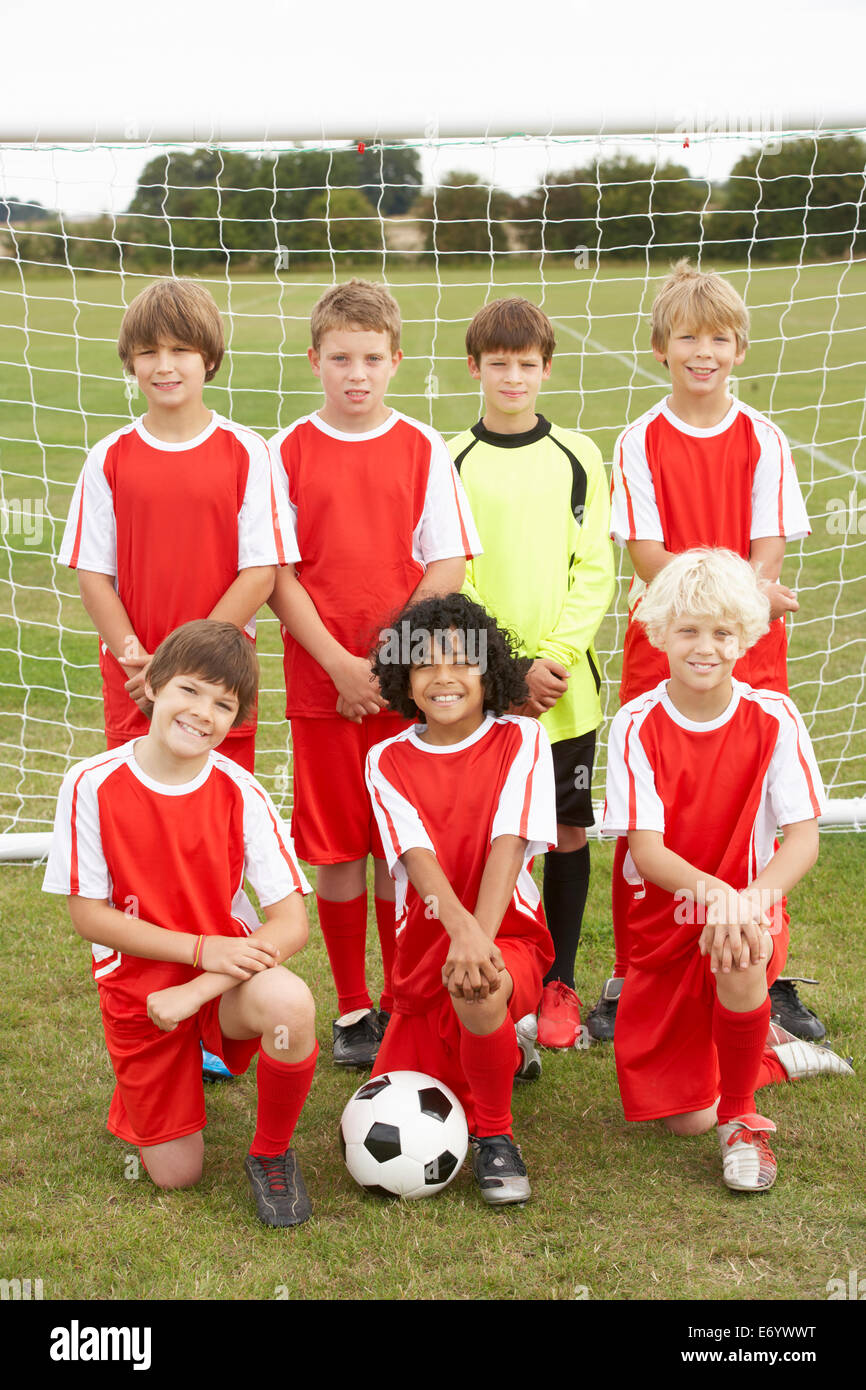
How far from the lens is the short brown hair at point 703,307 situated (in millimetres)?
3129

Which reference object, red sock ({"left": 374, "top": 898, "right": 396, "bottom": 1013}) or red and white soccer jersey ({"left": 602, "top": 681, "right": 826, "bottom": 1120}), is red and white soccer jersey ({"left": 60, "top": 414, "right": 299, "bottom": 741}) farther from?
red and white soccer jersey ({"left": 602, "top": 681, "right": 826, "bottom": 1120})

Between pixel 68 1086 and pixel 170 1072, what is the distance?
0.53 m

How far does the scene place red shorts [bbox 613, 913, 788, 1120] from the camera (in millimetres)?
2803

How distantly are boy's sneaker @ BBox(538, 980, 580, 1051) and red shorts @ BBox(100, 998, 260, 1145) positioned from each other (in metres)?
0.87

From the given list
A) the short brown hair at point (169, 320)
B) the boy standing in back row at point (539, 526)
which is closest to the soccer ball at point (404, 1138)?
the boy standing in back row at point (539, 526)

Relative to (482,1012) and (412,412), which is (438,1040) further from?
(412,412)

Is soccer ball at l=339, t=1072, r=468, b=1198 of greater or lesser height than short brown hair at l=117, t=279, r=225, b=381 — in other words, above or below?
below

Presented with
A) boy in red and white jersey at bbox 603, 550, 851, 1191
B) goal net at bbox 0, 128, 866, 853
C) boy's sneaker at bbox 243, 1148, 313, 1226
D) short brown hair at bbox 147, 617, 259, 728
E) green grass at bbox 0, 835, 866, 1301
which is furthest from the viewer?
goal net at bbox 0, 128, 866, 853

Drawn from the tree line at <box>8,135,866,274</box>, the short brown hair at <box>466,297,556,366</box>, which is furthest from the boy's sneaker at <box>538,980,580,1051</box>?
the tree line at <box>8,135,866,274</box>

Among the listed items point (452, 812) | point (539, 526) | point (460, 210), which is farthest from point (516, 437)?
point (460, 210)

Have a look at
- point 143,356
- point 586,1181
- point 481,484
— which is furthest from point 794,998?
point 143,356

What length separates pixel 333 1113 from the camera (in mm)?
2949

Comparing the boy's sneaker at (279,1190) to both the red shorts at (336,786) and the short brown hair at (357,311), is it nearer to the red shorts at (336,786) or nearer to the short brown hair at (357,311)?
the red shorts at (336,786)

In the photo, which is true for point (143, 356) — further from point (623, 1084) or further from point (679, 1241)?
point (679, 1241)
